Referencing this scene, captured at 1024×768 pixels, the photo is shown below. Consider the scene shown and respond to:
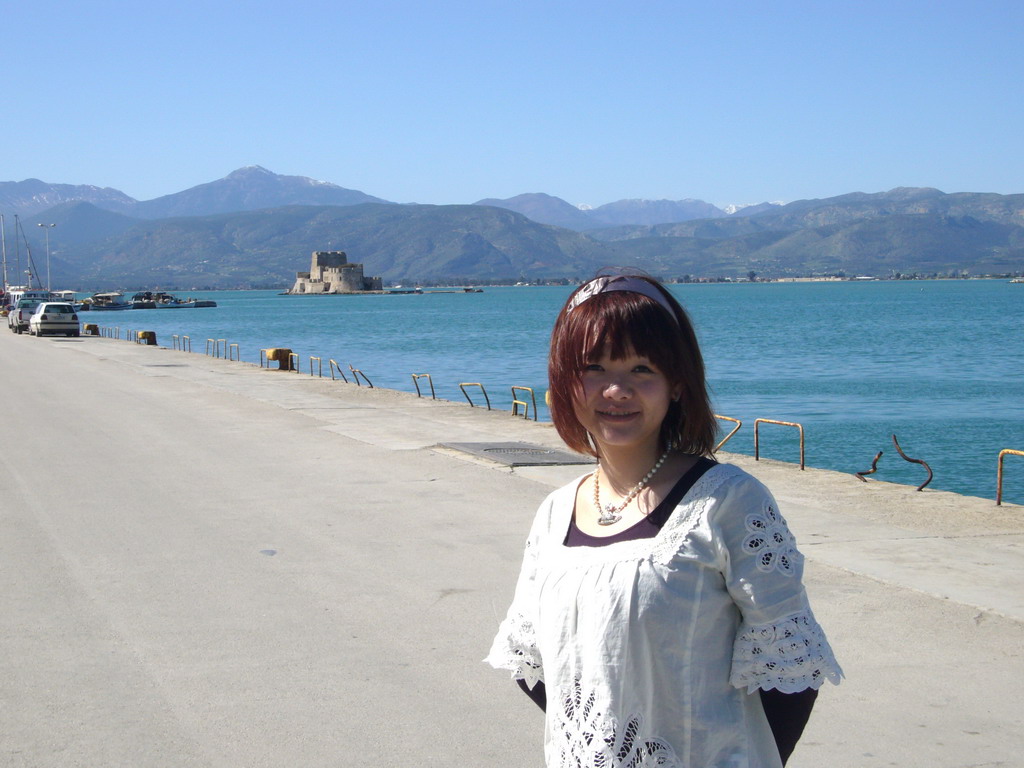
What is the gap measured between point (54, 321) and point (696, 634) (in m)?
55.1

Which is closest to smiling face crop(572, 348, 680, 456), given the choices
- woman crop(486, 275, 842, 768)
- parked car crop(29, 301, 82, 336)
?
woman crop(486, 275, 842, 768)

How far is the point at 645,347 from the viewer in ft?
8.12

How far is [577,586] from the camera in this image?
2.42 m

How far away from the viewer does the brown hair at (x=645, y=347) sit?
2.47 metres

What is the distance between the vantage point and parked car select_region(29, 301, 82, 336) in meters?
52.9

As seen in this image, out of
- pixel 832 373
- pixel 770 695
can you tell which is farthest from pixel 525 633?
pixel 832 373

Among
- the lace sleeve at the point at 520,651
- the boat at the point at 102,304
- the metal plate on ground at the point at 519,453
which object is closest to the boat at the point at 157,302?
the boat at the point at 102,304

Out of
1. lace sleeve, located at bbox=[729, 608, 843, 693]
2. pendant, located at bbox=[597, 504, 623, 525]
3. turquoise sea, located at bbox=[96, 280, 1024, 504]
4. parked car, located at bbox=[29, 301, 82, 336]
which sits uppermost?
pendant, located at bbox=[597, 504, 623, 525]

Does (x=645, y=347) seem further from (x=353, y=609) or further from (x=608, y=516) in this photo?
(x=353, y=609)

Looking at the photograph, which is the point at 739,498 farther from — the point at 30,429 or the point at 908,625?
the point at 30,429

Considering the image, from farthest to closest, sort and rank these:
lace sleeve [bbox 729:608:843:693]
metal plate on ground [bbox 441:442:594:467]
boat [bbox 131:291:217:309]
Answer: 1. boat [bbox 131:291:217:309]
2. metal plate on ground [bbox 441:442:594:467]
3. lace sleeve [bbox 729:608:843:693]

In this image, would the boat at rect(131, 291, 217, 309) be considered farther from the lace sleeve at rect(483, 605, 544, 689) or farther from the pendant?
the pendant

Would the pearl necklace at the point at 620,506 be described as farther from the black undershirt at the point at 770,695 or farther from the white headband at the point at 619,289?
the white headband at the point at 619,289

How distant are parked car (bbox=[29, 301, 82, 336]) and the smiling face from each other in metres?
54.8
